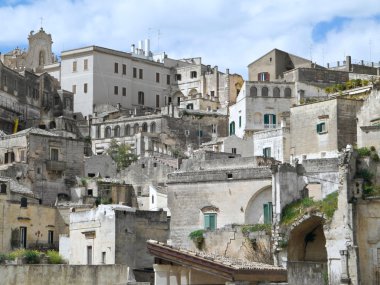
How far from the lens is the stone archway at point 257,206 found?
51.3 meters

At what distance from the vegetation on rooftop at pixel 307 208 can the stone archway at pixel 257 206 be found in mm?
2351

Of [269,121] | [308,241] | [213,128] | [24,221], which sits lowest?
[308,241]

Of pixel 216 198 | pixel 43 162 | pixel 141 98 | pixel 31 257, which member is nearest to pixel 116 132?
pixel 141 98

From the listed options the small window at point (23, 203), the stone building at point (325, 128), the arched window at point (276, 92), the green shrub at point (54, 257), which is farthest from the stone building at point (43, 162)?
the arched window at point (276, 92)

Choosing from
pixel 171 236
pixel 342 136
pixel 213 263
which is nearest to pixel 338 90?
pixel 342 136

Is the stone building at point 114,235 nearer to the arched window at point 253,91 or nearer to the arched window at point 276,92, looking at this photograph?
the arched window at point 253,91

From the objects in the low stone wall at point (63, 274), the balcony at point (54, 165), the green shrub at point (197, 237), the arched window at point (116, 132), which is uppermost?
the arched window at point (116, 132)

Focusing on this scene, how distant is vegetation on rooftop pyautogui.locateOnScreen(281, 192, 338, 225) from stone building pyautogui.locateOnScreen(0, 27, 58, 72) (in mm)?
66236

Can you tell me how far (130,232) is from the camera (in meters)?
50.6

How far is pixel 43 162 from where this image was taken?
213ft

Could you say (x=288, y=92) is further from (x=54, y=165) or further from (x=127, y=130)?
(x=54, y=165)

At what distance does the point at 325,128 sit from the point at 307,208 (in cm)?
1424

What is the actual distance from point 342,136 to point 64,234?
2003 cm

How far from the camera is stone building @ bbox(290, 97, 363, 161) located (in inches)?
2402
